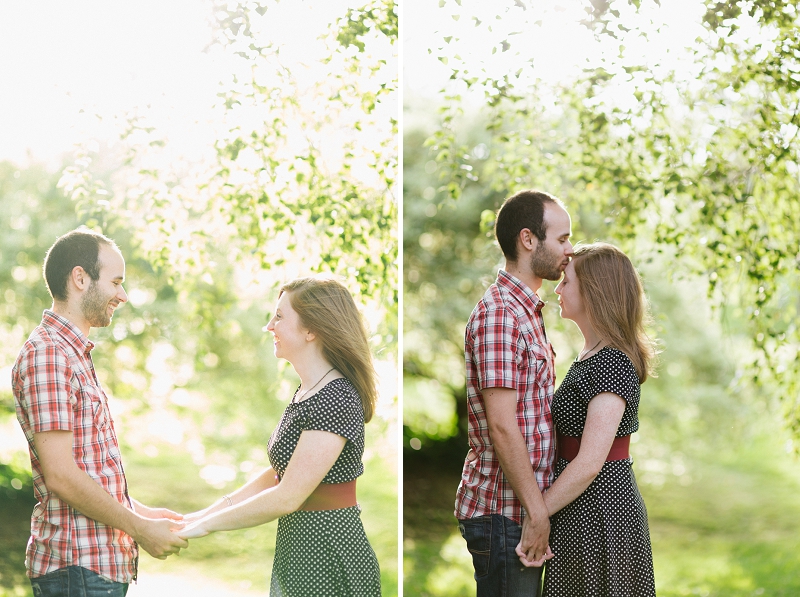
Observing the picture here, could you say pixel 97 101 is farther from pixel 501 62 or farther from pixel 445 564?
pixel 445 564

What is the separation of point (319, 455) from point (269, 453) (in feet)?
0.67

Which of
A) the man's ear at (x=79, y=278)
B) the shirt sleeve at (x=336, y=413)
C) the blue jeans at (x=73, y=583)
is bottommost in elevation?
the blue jeans at (x=73, y=583)

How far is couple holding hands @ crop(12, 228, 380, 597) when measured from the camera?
207cm

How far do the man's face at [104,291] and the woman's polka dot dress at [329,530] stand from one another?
0.64 metres

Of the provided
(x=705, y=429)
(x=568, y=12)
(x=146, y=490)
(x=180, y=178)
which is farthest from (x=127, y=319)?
(x=705, y=429)

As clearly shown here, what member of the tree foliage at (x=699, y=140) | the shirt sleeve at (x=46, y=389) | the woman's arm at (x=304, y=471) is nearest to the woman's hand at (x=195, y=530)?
the woman's arm at (x=304, y=471)

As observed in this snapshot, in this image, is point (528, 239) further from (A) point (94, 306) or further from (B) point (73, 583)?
(B) point (73, 583)

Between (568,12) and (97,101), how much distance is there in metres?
2.23

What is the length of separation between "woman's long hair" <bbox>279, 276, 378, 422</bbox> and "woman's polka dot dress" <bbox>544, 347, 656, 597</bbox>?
1.87 ft

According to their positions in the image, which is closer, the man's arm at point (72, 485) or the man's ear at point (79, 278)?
the man's arm at point (72, 485)

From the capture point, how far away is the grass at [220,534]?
4797 mm

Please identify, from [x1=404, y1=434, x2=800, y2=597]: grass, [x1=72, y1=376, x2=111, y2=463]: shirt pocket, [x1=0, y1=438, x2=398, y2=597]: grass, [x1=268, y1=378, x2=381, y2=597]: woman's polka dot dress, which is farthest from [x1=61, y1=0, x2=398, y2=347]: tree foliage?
[x1=404, y1=434, x2=800, y2=597]: grass

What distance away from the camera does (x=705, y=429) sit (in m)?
6.82

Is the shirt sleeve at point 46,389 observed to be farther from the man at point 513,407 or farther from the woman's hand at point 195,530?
the man at point 513,407
